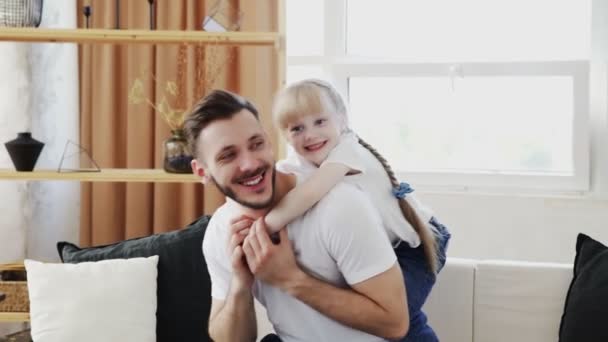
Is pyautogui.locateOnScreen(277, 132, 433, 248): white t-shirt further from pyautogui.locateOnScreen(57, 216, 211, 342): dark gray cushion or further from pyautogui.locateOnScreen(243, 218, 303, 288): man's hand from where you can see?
pyautogui.locateOnScreen(57, 216, 211, 342): dark gray cushion

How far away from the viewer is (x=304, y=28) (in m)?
3.44

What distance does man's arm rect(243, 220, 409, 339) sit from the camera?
6.09 feet

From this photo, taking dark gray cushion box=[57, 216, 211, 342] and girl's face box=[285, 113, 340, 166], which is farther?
dark gray cushion box=[57, 216, 211, 342]


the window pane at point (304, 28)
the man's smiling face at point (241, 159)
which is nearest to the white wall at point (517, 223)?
the window pane at point (304, 28)

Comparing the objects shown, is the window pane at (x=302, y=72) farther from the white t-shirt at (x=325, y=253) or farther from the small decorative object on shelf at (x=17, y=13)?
the white t-shirt at (x=325, y=253)

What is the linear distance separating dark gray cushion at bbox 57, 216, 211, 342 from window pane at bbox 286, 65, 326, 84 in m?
0.95

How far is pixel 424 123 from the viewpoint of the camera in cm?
333

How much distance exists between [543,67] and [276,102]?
53.8 inches

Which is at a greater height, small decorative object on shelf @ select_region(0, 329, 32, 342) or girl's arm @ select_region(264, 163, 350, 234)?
girl's arm @ select_region(264, 163, 350, 234)

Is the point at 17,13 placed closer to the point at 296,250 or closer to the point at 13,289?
the point at 13,289

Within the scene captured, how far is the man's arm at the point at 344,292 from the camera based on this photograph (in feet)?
6.09

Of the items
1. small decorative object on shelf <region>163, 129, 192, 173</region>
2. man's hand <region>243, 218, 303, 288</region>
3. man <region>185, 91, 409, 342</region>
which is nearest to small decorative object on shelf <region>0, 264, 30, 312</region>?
small decorative object on shelf <region>163, 129, 192, 173</region>

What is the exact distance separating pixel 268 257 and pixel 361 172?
0.41 metres

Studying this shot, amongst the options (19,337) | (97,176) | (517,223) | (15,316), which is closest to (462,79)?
(517,223)
